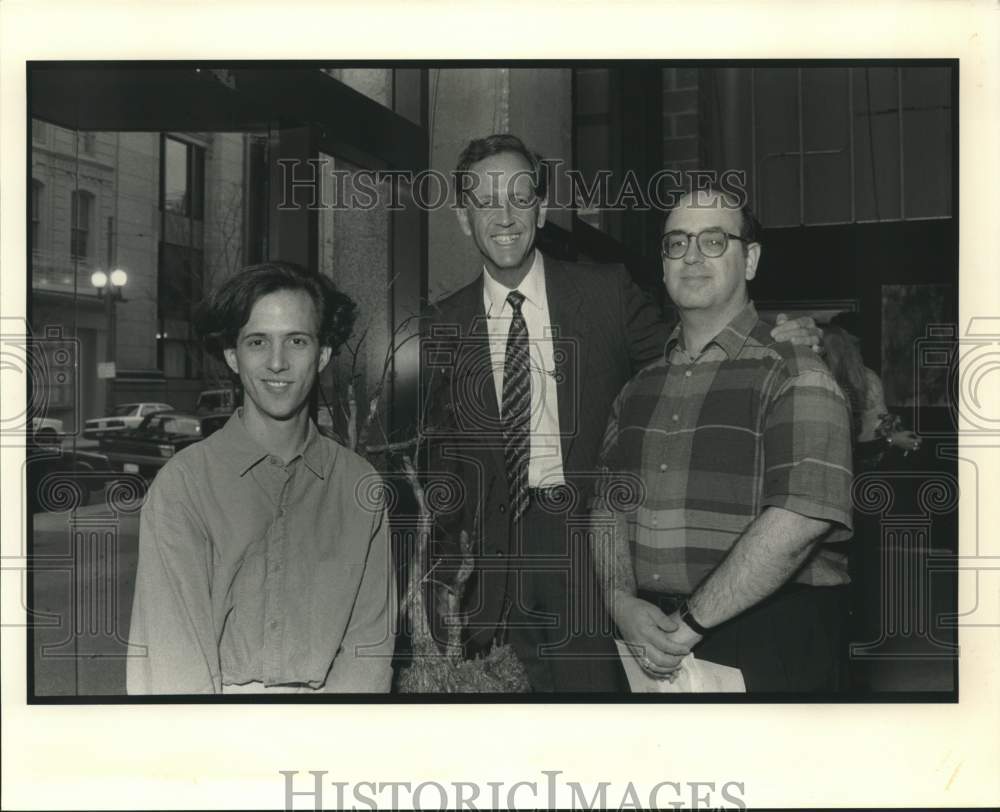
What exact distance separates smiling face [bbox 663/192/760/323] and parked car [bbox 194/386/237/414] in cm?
130

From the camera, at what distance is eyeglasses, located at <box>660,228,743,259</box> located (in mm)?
2887

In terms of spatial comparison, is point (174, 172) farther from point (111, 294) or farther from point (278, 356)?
point (278, 356)

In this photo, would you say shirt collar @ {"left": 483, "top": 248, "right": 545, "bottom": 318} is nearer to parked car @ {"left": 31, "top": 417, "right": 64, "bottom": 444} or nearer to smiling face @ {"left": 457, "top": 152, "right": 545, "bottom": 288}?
smiling face @ {"left": 457, "top": 152, "right": 545, "bottom": 288}

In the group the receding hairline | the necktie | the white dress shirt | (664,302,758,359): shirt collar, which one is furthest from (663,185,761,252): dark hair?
the necktie

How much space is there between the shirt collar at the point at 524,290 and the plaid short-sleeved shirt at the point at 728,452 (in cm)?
40

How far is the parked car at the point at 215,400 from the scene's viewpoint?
114 inches


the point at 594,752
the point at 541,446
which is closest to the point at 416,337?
the point at 541,446

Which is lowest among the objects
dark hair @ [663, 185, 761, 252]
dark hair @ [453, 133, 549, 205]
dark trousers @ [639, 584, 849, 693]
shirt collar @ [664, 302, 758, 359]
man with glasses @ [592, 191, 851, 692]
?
dark trousers @ [639, 584, 849, 693]

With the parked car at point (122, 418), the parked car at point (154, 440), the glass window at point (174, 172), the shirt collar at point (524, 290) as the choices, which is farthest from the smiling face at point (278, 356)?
the shirt collar at point (524, 290)

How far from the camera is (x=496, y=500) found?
9.50ft

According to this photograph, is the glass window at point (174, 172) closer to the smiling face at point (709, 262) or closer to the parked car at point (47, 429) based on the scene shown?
the parked car at point (47, 429)
